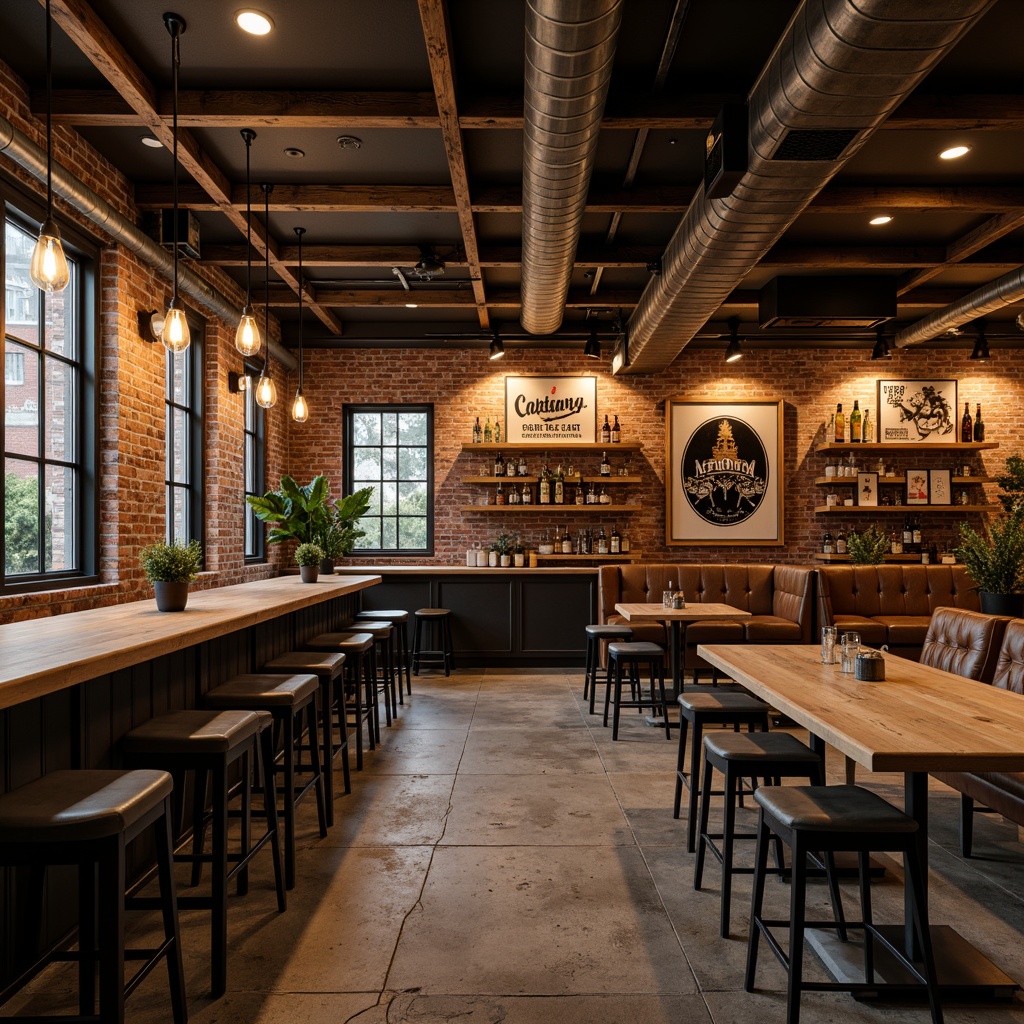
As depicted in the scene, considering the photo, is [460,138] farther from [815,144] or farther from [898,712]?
[898,712]

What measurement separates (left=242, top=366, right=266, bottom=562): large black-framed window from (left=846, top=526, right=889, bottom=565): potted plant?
5964 millimetres

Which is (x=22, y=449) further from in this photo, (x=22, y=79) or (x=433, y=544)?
(x=433, y=544)

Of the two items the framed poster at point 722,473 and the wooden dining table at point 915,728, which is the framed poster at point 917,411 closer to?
the framed poster at point 722,473

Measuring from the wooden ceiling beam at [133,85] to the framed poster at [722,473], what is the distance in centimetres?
515

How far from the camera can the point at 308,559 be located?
548 cm

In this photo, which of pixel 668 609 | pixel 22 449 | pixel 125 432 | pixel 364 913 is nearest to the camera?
pixel 364 913

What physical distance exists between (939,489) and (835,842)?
25.7 ft

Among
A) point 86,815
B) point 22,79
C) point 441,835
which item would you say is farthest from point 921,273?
point 86,815

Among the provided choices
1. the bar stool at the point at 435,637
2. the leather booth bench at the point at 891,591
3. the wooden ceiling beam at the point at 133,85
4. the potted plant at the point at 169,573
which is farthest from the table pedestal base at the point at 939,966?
the bar stool at the point at 435,637

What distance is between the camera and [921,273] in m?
6.88

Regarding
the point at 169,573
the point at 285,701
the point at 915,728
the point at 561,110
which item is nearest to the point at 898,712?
the point at 915,728

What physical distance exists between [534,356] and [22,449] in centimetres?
556

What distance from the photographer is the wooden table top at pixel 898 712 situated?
1933 mm

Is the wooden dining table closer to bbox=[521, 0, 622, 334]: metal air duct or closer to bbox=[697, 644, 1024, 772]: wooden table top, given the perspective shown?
bbox=[697, 644, 1024, 772]: wooden table top
